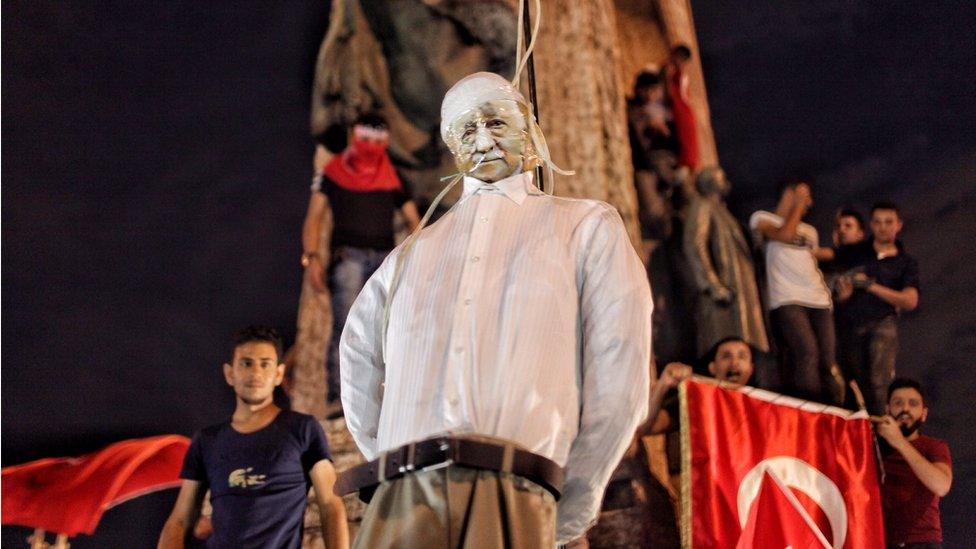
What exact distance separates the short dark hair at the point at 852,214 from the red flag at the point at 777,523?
1.97m

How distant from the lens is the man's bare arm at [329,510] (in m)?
3.11

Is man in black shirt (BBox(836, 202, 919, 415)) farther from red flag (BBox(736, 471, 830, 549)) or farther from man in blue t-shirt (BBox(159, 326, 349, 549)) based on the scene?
man in blue t-shirt (BBox(159, 326, 349, 549))

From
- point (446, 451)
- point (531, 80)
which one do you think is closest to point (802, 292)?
point (531, 80)

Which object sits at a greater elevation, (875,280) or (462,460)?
(875,280)

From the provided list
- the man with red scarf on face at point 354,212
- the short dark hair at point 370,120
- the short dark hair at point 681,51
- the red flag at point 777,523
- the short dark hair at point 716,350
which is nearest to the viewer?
the red flag at point 777,523

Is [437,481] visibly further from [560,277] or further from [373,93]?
[373,93]

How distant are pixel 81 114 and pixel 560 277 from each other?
484 cm

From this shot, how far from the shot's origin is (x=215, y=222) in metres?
5.95

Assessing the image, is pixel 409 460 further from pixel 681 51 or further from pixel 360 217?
pixel 681 51

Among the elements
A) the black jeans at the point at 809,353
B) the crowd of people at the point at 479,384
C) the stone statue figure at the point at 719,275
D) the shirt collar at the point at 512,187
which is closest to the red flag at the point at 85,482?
the crowd of people at the point at 479,384

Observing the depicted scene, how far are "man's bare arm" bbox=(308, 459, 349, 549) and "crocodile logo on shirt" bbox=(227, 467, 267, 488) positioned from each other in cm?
17

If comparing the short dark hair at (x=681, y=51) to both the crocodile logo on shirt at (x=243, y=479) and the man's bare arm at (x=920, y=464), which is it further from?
the crocodile logo on shirt at (x=243, y=479)

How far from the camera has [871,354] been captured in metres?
5.74

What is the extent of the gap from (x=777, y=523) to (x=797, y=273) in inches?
73.1
